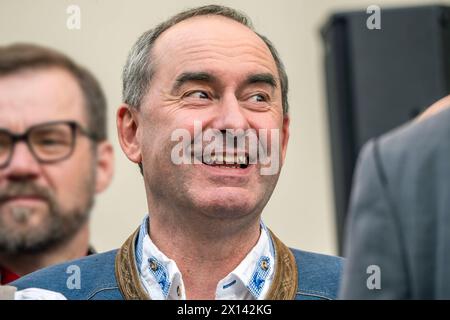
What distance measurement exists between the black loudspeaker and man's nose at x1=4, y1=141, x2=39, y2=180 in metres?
0.74

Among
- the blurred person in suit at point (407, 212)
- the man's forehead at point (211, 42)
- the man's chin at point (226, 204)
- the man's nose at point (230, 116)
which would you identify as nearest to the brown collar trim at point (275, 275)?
the man's chin at point (226, 204)

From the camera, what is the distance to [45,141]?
6.69 ft

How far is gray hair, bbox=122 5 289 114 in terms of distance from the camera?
184cm

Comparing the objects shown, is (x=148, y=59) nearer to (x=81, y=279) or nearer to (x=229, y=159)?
(x=229, y=159)

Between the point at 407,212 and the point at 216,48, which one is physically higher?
the point at 216,48

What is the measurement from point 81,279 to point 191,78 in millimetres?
459

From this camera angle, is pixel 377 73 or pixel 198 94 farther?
pixel 377 73

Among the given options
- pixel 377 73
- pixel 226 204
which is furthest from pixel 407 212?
pixel 377 73

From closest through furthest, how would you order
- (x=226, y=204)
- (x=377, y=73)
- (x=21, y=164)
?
1. (x=226, y=204)
2. (x=21, y=164)
3. (x=377, y=73)

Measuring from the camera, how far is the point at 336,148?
2.26 metres

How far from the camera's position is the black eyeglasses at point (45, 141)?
2.01 metres

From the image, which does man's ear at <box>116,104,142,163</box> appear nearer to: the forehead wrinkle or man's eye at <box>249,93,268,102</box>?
the forehead wrinkle
